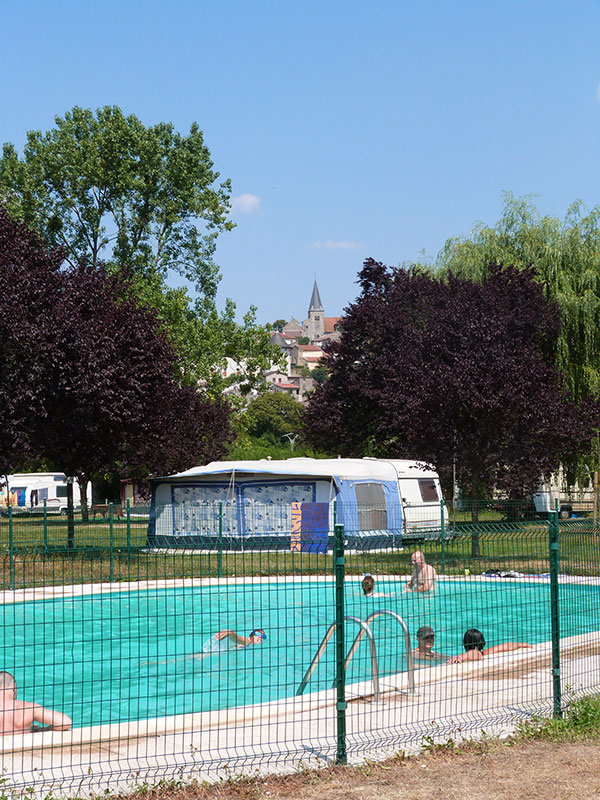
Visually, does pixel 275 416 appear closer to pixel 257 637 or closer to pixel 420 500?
pixel 420 500

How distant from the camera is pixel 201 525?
2622cm

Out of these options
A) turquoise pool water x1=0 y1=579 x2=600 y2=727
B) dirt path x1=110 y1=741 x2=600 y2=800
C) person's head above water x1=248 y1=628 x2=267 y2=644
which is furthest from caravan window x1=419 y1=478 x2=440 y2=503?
dirt path x1=110 y1=741 x2=600 y2=800

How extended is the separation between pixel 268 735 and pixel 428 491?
2135 centimetres

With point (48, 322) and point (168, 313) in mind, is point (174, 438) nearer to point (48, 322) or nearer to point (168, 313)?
point (168, 313)

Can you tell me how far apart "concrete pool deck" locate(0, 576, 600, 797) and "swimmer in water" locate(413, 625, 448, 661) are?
1.61 meters

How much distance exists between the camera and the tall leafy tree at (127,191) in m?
42.5

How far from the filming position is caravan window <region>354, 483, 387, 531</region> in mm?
24766

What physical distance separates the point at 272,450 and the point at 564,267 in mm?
36593

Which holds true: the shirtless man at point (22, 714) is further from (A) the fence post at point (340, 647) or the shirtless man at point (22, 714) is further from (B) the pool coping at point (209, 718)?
(A) the fence post at point (340, 647)

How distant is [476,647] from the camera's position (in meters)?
10.4

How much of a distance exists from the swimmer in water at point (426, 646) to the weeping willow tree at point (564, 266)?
1992 cm

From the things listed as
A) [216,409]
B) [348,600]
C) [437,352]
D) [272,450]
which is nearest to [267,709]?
Result: [348,600]

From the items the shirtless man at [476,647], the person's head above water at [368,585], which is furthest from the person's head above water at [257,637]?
the shirtless man at [476,647]

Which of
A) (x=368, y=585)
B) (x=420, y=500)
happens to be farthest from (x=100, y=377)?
(x=368, y=585)
